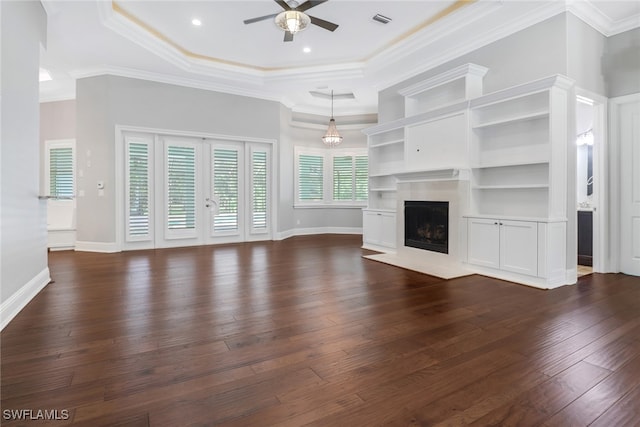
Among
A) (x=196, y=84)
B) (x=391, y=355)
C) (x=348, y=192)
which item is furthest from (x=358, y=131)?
(x=391, y=355)

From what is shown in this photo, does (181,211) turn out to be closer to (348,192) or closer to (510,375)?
(348,192)

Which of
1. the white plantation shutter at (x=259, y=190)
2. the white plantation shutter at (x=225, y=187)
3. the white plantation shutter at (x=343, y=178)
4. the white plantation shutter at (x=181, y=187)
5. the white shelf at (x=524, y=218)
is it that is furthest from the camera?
the white plantation shutter at (x=343, y=178)

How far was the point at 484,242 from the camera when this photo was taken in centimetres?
451

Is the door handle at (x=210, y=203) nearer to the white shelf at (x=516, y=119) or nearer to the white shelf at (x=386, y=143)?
the white shelf at (x=386, y=143)

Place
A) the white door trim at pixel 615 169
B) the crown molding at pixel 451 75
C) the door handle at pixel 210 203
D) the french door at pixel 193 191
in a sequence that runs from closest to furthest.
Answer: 1. the white door trim at pixel 615 169
2. the crown molding at pixel 451 75
3. the french door at pixel 193 191
4. the door handle at pixel 210 203

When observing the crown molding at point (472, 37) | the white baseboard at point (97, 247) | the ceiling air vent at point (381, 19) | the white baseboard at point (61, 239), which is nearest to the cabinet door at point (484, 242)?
the crown molding at point (472, 37)

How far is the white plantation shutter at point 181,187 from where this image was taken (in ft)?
22.5

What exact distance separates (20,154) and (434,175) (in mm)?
4892

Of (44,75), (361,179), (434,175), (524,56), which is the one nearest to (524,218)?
(434,175)

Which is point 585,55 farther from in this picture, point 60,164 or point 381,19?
point 60,164

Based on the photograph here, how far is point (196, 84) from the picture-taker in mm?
6953

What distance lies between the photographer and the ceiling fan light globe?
4090 mm

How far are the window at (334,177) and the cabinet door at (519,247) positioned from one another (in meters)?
5.31

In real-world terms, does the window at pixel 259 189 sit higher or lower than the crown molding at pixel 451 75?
lower
